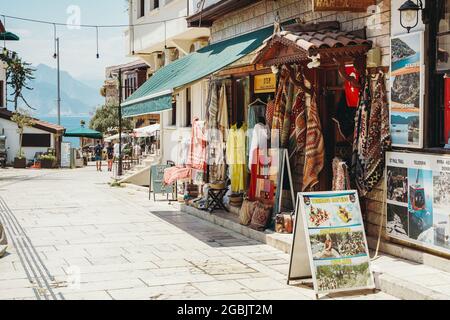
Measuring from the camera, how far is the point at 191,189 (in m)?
16.8

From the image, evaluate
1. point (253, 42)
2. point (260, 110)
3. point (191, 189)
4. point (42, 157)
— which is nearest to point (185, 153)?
point (191, 189)

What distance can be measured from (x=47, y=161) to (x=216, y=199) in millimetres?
30542

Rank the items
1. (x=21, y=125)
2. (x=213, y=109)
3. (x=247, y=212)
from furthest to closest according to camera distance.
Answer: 1. (x=21, y=125)
2. (x=213, y=109)
3. (x=247, y=212)

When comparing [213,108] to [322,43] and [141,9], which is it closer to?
[322,43]

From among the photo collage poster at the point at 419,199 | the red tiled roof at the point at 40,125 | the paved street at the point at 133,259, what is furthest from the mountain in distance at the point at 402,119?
the red tiled roof at the point at 40,125

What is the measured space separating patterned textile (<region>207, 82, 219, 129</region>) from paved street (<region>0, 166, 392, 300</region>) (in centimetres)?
231

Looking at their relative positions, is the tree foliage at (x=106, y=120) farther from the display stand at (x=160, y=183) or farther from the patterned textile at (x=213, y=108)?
the patterned textile at (x=213, y=108)

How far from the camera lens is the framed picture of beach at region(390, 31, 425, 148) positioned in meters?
8.58

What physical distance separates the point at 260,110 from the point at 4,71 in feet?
129

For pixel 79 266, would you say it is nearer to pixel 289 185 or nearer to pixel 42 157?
pixel 289 185

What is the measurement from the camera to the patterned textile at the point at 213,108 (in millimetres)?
15594

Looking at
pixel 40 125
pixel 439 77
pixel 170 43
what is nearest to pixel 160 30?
pixel 170 43

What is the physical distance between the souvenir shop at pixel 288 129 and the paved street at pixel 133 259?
0.98m

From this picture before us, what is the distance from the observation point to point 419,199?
28.2 feet
